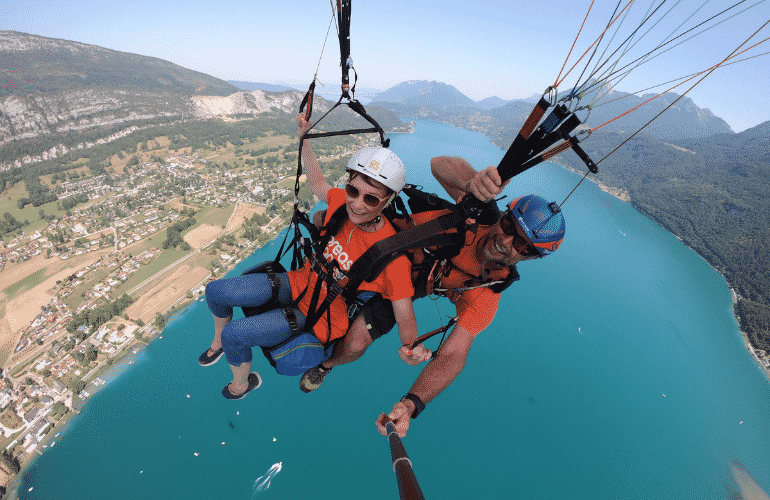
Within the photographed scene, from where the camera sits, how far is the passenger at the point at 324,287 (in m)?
2.32

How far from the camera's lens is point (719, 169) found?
73.8 meters

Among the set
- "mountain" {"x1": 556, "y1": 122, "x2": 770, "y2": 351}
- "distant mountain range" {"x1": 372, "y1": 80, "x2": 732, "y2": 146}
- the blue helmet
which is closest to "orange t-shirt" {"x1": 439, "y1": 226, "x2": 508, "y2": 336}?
the blue helmet

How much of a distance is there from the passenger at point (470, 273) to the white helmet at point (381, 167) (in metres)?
0.45

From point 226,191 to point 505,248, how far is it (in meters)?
46.8

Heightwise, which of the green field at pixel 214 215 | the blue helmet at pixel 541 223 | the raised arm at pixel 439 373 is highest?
the blue helmet at pixel 541 223

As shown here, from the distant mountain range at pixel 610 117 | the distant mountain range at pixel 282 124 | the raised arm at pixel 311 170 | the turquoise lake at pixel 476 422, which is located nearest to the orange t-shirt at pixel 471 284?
the raised arm at pixel 311 170

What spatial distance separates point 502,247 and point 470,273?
0.34m

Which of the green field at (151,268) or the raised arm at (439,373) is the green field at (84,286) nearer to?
the green field at (151,268)

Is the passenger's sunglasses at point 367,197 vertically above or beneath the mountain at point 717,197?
above

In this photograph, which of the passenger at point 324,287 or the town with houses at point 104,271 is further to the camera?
the town with houses at point 104,271

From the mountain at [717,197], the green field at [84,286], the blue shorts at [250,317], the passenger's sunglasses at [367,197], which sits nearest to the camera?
the passenger's sunglasses at [367,197]

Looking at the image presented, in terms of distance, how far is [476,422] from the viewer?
17625 mm

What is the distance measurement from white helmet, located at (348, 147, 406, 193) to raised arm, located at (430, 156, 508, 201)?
11.0 inches

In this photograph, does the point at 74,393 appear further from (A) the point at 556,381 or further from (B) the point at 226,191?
(B) the point at 226,191
